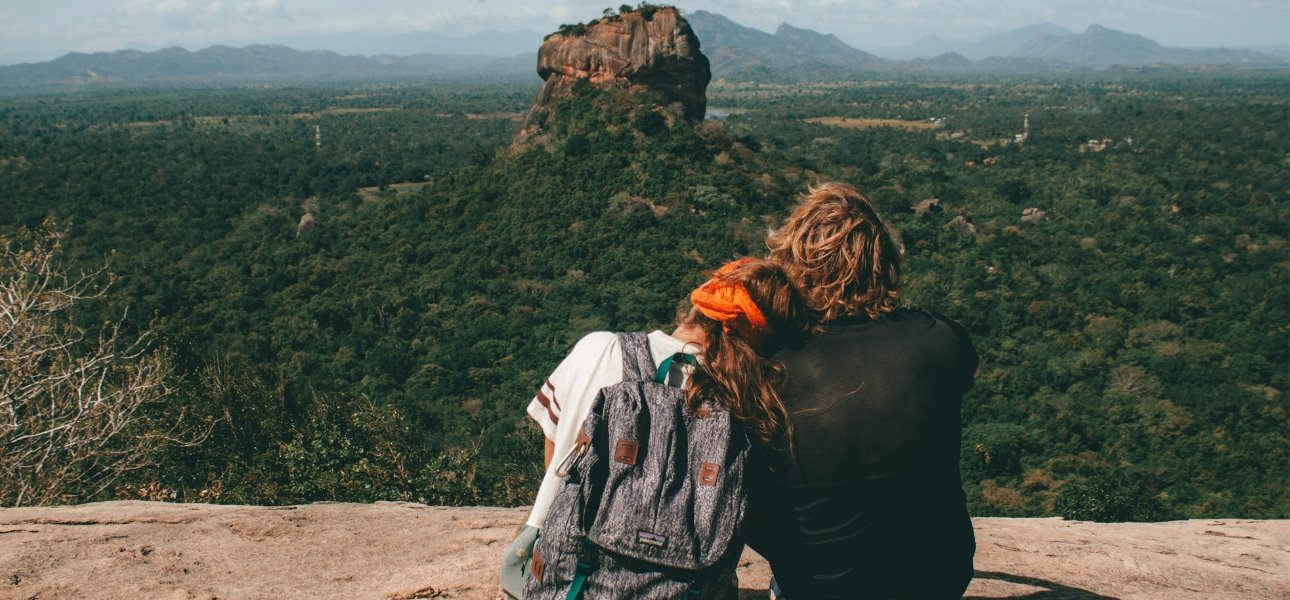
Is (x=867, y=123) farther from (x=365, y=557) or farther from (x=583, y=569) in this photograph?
(x=583, y=569)

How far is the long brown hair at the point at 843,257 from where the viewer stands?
2.47 meters

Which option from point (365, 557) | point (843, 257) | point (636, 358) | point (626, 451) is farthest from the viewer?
point (365, 557)

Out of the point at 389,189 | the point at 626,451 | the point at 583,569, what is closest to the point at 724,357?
the point at 626,451

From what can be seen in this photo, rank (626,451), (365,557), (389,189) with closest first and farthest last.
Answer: (626,451), (365,557), (389,189)

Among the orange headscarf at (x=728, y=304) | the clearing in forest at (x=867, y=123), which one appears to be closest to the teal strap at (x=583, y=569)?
the orange headscarf at (x=728, y=304)

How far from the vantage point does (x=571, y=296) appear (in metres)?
26.2

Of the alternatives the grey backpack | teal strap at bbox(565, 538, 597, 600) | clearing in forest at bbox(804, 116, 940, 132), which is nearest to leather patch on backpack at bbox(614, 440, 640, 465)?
the grey backpack

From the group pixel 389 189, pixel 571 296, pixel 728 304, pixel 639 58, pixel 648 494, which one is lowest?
pixel 571 296

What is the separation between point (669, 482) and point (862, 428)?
611 mm

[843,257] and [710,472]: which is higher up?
[843,257]

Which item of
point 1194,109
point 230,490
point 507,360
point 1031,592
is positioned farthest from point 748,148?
point 1194,109

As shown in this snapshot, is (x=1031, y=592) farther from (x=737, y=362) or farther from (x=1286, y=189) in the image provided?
(x=1286, y=189)

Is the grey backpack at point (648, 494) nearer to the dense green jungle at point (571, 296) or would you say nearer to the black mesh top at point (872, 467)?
the black mesh top at point (872, 467)

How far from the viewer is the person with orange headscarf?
7.51 feet
